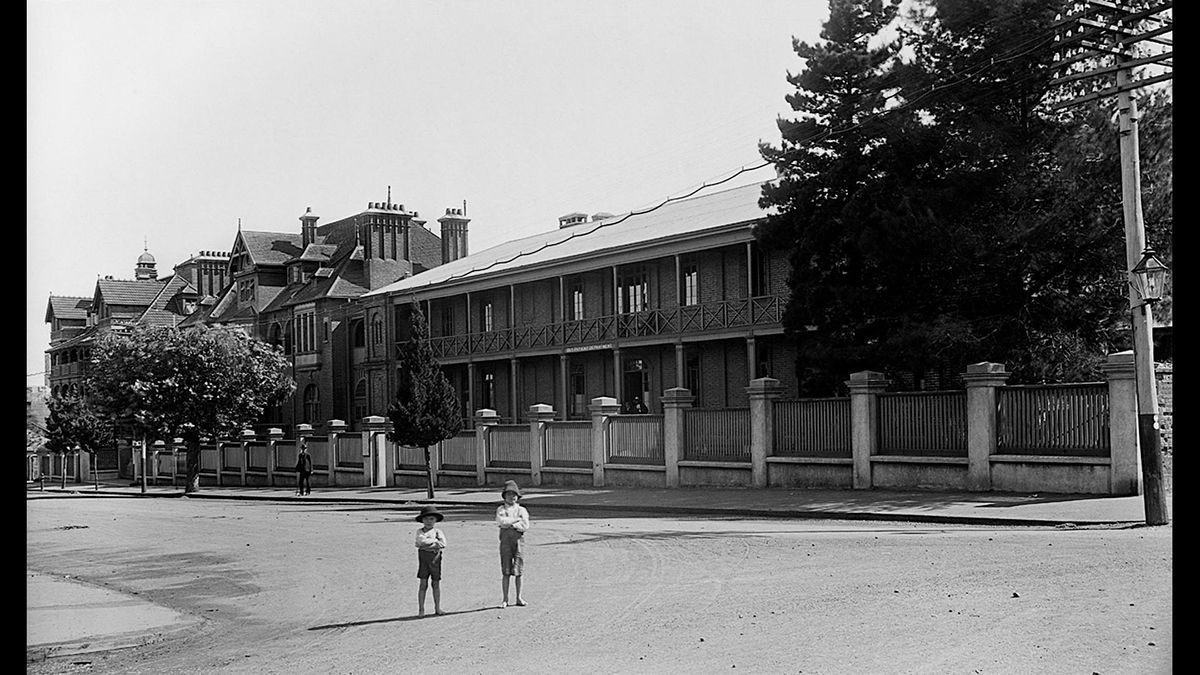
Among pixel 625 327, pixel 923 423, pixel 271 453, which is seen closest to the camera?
pixel 923 423

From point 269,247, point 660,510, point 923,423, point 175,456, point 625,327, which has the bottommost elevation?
point 175,456

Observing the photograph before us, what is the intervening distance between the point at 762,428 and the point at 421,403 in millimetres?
9479

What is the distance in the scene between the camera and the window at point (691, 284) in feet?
116

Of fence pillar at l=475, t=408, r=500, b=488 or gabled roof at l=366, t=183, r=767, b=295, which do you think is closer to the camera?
fence pillar at l=475, t=408, r=500, b=488

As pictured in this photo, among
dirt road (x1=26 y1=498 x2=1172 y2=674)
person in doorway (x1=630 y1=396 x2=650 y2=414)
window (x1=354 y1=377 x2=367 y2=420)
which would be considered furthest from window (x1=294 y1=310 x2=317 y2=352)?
dirt road (x1=26 y1=498 x2=1172 y2=674)

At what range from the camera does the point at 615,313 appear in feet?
123

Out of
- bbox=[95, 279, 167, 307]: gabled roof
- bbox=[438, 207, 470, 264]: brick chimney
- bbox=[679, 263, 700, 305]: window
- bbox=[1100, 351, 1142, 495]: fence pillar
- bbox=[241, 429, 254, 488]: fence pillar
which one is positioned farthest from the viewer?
bbox=[95, 279, 167, 307]: gabled roof

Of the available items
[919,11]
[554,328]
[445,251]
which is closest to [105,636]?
[919,11]

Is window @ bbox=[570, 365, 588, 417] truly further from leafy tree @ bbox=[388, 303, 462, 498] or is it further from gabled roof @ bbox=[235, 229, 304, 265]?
gabled roof @ bbox=[235, 229, 304, 265]

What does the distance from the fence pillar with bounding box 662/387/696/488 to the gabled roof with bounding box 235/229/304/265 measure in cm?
3762

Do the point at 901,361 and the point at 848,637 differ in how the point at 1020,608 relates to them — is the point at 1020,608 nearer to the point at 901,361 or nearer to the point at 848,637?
the point at 848,637

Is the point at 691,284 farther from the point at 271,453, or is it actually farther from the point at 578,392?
the point at 271,453

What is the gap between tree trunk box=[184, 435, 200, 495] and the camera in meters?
40.9

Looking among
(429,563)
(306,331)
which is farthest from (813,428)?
(306,331)
